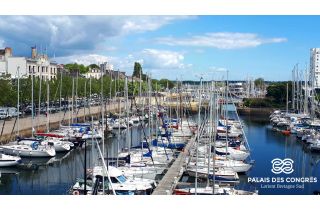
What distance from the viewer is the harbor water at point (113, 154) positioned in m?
15.3

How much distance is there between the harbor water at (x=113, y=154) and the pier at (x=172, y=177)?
229 cm

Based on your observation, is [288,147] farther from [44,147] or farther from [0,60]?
[0,60]

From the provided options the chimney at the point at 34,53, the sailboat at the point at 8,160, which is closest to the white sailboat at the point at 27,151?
the sailboat at the point at 8,160

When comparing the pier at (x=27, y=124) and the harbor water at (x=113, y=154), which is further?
the pier at (x=27, y=124)

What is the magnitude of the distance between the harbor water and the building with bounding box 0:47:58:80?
15.1 metres

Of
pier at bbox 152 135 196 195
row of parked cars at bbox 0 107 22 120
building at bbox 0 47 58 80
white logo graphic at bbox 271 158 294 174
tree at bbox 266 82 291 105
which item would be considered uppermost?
building at bbox 0 47 58 80

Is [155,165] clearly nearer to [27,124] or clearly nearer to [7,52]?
[27,124]

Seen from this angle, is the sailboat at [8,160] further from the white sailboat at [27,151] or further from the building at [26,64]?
the building at [26,64]

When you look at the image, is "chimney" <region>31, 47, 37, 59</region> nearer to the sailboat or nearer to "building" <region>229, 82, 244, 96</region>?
the sailboat

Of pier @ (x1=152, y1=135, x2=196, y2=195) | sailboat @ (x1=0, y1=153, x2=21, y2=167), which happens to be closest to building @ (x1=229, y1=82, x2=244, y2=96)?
pier @ (x1=152, y1=135, x2=196, y2=195)

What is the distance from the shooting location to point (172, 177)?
16.8m

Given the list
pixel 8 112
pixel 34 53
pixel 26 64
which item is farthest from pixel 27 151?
pixel 34 53

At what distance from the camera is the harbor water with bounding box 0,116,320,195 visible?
15273 mm

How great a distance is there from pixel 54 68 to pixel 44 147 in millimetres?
26666
